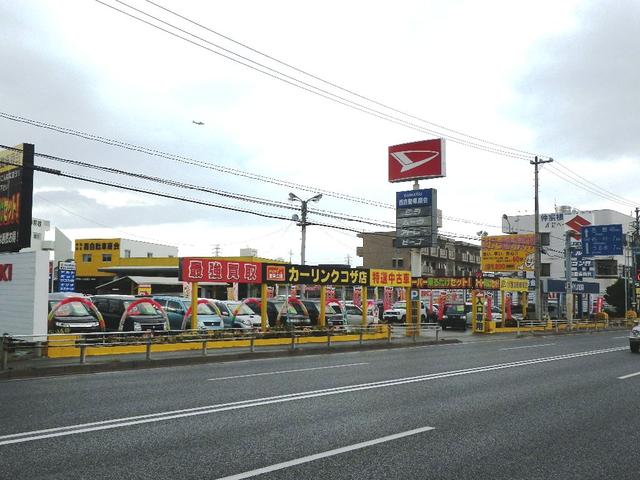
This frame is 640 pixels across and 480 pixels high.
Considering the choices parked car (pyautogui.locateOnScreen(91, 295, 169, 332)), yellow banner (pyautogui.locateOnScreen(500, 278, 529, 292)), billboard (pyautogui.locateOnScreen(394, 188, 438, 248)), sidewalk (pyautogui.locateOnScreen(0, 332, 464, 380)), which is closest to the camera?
sidewalk (pyautogui.locateOnScreen(0, 332, 464, 380))

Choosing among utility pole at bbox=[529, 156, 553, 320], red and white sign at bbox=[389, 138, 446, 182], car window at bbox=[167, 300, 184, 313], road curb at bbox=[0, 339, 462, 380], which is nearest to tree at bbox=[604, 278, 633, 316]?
utility pole at bbox=[529, 156, 553, 320]

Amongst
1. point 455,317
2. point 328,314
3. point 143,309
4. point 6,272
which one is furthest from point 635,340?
point 6,272

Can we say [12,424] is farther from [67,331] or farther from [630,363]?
[630,363]

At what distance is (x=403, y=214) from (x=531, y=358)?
723 inches

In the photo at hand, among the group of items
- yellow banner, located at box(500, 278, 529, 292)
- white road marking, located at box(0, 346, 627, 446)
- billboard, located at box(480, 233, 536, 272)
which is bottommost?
white road marking, located at box(0, 346, 627, 446)

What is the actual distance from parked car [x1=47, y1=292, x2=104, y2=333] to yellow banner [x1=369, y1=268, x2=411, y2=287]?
14312 mm

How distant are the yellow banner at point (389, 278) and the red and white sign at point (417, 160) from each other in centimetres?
723

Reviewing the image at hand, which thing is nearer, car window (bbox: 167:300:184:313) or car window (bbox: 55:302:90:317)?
car window (bbox: 55:302:90:317)

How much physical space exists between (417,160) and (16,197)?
24365 mm

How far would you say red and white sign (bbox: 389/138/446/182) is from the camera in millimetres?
36156

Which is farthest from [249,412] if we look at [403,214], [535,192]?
[535,192]

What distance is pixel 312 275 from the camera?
26.8 metres

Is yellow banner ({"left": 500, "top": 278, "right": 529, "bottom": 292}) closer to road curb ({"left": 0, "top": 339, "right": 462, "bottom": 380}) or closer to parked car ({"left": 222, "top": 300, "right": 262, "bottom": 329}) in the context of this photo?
parked car ({"left": 222, "top": 300, "right": 262, "bottom": 329})

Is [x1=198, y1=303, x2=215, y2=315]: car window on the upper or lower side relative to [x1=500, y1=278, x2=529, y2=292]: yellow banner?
lower
